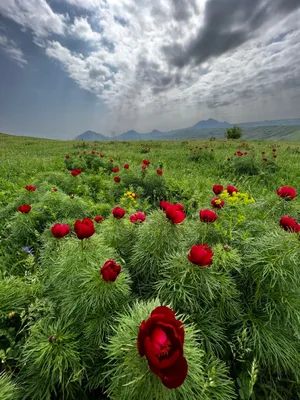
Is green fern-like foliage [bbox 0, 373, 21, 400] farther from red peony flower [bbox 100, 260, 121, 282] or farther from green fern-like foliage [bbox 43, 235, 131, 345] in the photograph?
red peony flower [bbox 100, 260, 121, 282]

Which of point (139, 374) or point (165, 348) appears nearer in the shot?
point (165, 348)

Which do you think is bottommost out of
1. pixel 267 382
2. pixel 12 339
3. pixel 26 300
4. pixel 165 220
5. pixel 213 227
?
pixel 267 382

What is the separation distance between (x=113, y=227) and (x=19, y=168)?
7.28 metres

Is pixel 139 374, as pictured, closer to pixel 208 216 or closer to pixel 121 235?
pixel 208 216

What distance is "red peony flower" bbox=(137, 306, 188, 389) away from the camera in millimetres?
796

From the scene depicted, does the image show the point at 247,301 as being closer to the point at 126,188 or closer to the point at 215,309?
the point at 215,309

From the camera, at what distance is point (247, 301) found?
6.14 ft

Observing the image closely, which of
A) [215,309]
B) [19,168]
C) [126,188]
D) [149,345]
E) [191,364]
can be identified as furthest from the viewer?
[19,168]

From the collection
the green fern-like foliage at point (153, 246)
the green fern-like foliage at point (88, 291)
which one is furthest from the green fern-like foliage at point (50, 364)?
the green fern-like foliage at point (153, 246)

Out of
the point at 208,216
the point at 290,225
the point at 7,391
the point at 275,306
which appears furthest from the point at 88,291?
the point at 290,225

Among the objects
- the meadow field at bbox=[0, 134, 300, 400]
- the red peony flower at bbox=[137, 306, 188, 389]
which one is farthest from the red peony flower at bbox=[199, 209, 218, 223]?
the red peony flower at bbox=[137, 306, 188, 389]

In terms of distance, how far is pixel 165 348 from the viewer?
2.75 feet

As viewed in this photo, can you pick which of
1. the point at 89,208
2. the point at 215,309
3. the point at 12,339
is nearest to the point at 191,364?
the point at 215,309

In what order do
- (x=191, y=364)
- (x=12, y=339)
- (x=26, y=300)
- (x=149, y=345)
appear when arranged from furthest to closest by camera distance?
(x=26, y=300), (x=12, y=339), (x=191, y=364), (x=149, y=345)
